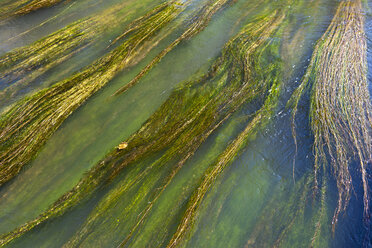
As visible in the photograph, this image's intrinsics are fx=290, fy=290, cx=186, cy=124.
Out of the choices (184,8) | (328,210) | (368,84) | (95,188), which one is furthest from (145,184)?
(184,8)

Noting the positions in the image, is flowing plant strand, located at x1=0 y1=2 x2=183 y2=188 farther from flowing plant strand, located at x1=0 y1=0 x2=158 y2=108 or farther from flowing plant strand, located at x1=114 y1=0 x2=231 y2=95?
flowing plant strand, located at x1=0 y1=0 x2=158 y2=108

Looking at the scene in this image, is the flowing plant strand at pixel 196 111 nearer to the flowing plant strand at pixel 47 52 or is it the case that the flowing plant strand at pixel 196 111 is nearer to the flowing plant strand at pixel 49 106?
the flowing plant strand at pixel 49 106

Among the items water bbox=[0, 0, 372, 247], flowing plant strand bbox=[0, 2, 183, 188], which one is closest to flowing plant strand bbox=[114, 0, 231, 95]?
water bbox=[0, 0, 372, 247]

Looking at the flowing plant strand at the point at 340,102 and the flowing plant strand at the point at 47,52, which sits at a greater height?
the flowing plant strand at the point at 47,52

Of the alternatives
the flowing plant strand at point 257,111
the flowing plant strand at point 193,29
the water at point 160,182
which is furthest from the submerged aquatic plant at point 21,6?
the flowing plant strand at point 257,111

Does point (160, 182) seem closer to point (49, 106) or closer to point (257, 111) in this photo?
point (257, 111)

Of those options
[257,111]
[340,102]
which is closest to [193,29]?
[257,111]

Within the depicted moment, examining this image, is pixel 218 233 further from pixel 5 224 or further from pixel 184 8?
pixel 184 8
